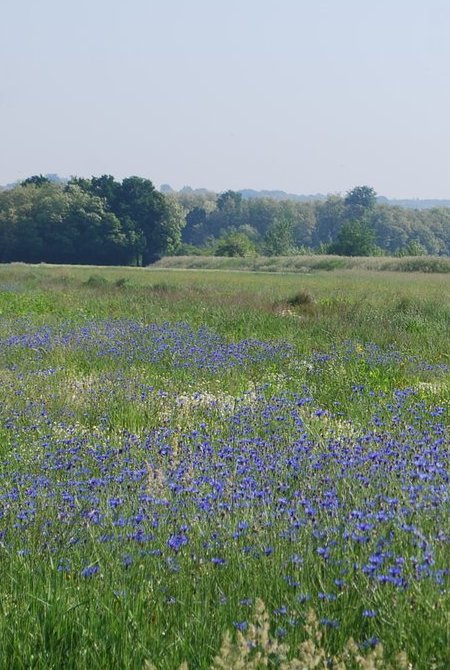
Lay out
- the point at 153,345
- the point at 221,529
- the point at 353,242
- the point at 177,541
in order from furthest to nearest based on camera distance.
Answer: the point at 353,242
the point at 153,345
the point at 221,529
the point at 177,541

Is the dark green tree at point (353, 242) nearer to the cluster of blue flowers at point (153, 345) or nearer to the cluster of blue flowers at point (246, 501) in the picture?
the cluster of blue flowers at point (153, 345)

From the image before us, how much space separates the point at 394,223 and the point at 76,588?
115707 mm

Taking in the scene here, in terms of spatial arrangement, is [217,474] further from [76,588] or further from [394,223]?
[394,223]

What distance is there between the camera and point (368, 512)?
407 cm

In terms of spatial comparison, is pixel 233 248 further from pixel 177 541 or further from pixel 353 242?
pixel 177 541

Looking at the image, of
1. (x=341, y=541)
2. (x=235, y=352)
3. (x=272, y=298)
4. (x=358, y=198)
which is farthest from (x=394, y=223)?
(x=341, y=541)

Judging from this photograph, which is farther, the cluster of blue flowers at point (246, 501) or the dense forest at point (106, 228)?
the dense forest at point (106, 228)

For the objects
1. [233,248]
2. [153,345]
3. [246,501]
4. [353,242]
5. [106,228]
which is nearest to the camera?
[246,501]

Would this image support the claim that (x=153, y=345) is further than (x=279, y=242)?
No

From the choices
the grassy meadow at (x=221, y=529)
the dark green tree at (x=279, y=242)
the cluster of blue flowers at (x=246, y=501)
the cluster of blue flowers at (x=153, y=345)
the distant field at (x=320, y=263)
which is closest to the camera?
the grassy meadow at (x=221, y=529)

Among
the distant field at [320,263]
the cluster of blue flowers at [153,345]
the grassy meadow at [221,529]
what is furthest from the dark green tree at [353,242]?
the grassy meadow at [221,529]

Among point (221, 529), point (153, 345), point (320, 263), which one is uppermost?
point (221, 529)

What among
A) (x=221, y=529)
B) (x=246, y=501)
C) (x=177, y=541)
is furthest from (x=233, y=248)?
(x=177, y=541)

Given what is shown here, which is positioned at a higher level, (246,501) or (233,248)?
(246,501)
